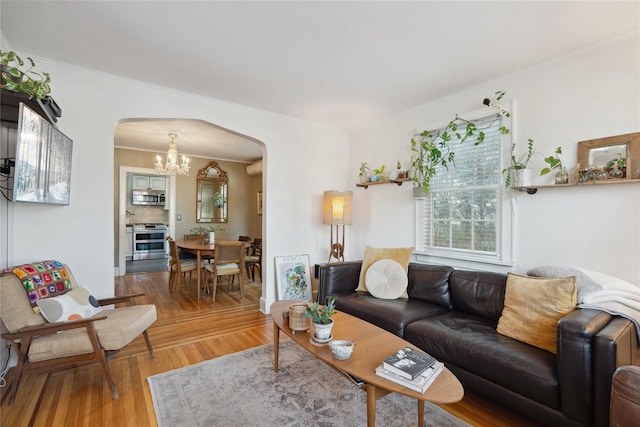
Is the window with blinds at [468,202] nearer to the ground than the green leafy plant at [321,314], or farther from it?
farther from it

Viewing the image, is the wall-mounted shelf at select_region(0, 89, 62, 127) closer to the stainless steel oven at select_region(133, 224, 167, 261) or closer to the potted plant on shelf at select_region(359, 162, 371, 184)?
the potted plant on shelf at select_region(359, 162, 371, 184)

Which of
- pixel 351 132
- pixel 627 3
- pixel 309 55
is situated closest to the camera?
pixel 627 3

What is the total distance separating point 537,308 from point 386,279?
4.32 feet

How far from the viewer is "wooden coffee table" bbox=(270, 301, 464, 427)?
4.26 feet

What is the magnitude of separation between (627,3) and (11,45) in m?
4.43

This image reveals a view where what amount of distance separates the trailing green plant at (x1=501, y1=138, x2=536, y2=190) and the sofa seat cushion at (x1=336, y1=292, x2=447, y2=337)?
1.38m

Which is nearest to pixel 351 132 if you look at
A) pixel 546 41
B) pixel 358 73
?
pixel 358 73

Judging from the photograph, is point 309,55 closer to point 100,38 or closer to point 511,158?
point 100,38

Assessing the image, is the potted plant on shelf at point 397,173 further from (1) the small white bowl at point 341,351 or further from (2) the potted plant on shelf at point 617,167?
(1) the small white bowl at point 341,351

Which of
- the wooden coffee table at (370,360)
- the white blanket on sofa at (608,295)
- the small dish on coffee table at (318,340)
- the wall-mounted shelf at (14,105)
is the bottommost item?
the wooden coffee table at (370,360)

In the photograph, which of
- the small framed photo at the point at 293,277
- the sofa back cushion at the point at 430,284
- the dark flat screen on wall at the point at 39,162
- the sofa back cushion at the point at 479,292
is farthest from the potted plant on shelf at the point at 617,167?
the dark flat screen on wall at the point at 39,162

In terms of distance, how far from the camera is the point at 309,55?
2.45 m

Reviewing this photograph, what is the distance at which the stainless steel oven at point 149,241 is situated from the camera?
23.7 ft

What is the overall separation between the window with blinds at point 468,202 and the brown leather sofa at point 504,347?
0.51m
